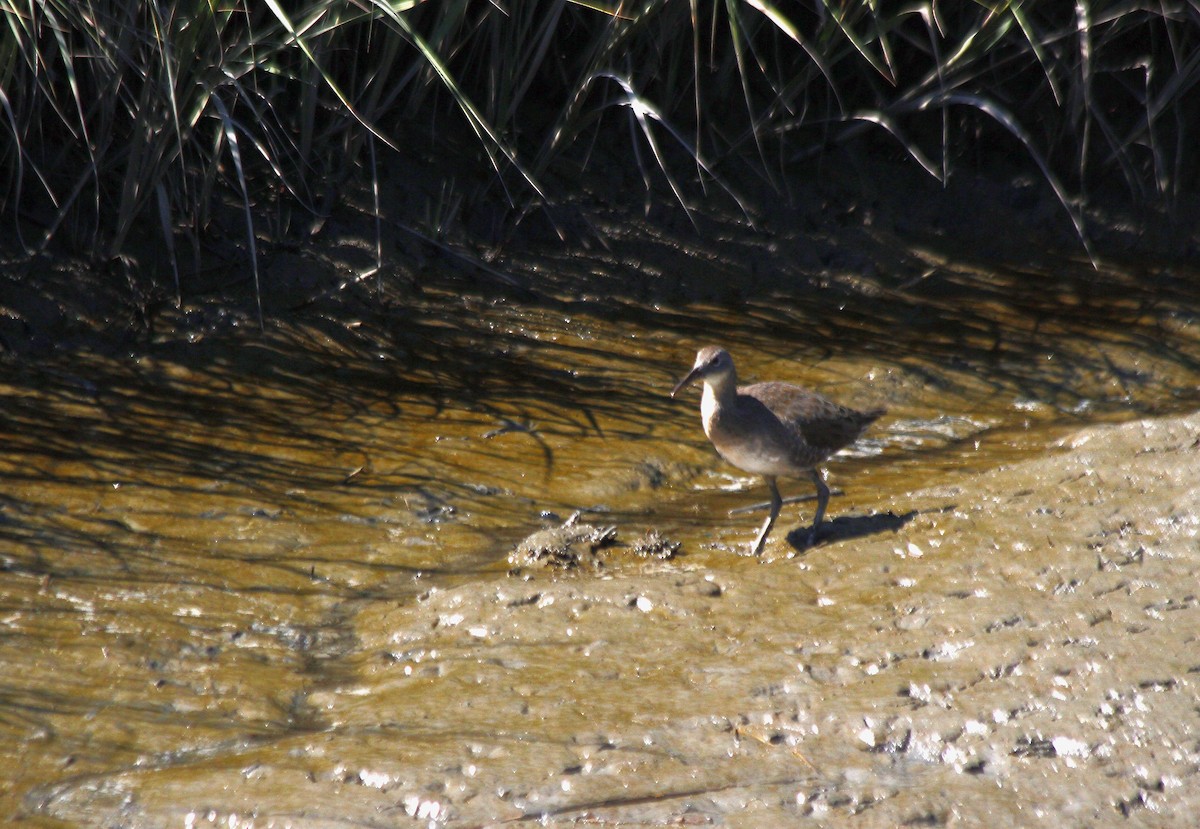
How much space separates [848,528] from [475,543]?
1.20 meters

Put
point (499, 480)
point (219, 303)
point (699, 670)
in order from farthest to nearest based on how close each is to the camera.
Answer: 1. point (219, 303)
2. point (499, 480)
3. point (699, 670)

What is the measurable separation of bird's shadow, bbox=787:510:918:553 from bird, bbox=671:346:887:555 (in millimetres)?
31

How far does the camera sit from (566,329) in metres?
5.95

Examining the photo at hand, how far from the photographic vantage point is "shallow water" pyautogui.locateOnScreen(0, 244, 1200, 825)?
2.89 meters

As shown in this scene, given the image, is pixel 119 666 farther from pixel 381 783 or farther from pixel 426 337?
pixel 426 337

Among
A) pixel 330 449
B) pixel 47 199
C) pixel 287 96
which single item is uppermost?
pixel 287 96

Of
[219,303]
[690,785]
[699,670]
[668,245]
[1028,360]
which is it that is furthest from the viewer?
[668,245]

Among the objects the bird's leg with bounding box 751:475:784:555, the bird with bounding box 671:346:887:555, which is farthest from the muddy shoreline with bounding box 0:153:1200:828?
the bird with bounding box 671:346:887:555

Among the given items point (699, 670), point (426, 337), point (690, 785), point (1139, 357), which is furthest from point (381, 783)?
point (1139, 357)

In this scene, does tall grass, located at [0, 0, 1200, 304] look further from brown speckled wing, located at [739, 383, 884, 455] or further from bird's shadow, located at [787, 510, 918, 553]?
bird's shadow, located at [787, 510, 918, 553]

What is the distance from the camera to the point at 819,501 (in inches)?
180

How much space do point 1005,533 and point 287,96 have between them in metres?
3.85

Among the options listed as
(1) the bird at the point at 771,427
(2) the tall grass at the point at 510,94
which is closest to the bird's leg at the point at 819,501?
(1) the bird at the point at 771,427

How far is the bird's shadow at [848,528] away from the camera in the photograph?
423cm
